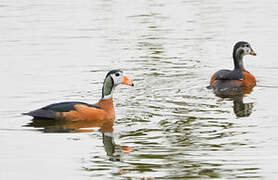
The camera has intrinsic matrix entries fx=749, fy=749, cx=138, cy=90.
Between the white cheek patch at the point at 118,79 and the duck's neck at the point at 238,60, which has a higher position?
the duck's neck at the point at 238,60

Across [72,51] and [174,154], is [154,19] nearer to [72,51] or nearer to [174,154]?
[72,51]

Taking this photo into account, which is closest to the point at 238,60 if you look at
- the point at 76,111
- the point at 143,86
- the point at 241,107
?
the point at 143,86

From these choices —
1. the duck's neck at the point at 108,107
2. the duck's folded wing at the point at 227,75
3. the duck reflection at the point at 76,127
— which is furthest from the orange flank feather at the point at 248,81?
the duck reflection at the point at 76,127

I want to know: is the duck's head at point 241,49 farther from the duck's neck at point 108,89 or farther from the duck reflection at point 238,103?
the duck's neck at point 108,89

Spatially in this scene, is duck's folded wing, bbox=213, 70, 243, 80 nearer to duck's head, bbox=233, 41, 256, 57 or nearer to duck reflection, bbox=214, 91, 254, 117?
duck reflection, bbox=214, 91, 254, 117

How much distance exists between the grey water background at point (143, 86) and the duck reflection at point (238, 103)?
10 centimetres

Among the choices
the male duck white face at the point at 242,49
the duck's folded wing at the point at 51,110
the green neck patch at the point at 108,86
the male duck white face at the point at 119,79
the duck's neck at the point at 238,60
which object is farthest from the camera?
the male duck white face at the point at 242,49

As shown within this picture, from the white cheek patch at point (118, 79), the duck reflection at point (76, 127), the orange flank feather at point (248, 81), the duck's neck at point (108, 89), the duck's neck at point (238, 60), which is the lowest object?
the duck reflection at point (76, 127)

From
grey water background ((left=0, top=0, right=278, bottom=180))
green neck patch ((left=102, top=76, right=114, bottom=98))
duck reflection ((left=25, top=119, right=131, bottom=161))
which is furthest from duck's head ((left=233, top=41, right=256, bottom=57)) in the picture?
duck reflection ((left=25, top=119, right=131, bottom=161))

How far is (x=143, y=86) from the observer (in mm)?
17344

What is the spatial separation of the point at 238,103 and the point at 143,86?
102 inches

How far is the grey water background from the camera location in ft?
35.5

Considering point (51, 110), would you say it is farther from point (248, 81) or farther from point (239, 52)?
point (239, 52)

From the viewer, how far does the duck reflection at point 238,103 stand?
14.5 meters
